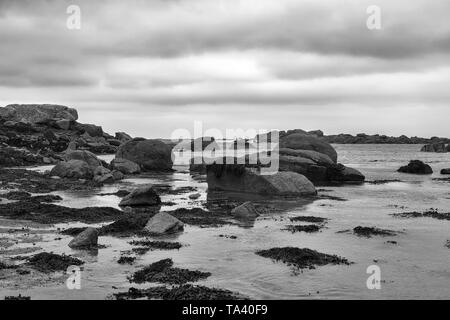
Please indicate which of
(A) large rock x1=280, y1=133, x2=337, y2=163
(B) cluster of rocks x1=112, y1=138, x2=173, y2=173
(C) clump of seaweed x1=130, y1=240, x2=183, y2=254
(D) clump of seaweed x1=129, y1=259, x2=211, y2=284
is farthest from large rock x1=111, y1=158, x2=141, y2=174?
(D) clump of seaweed x1=129, y1=259, x2=211, y2=284

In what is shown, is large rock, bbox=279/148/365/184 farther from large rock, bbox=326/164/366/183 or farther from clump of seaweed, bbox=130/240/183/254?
clump of seaweed, bbox=130/240/183/254

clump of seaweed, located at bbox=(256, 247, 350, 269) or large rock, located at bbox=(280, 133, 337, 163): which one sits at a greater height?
large rock, located at bbox=(280, 133, 337, 163)

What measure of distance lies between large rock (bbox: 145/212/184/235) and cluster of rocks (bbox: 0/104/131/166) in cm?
3910

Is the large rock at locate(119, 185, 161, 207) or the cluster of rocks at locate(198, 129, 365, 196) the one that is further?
the cluster of rocks at locate(198, 129, 365, 196)

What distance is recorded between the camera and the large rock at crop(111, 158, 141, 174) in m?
43.9

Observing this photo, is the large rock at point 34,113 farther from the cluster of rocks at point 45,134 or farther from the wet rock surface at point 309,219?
the wet rock surface at point 309,219

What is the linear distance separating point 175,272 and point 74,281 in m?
2.23

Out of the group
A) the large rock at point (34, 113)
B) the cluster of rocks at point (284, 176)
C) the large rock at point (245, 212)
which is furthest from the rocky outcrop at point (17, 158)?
the large rock at point (34, 113)

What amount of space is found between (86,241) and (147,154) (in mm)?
34224
